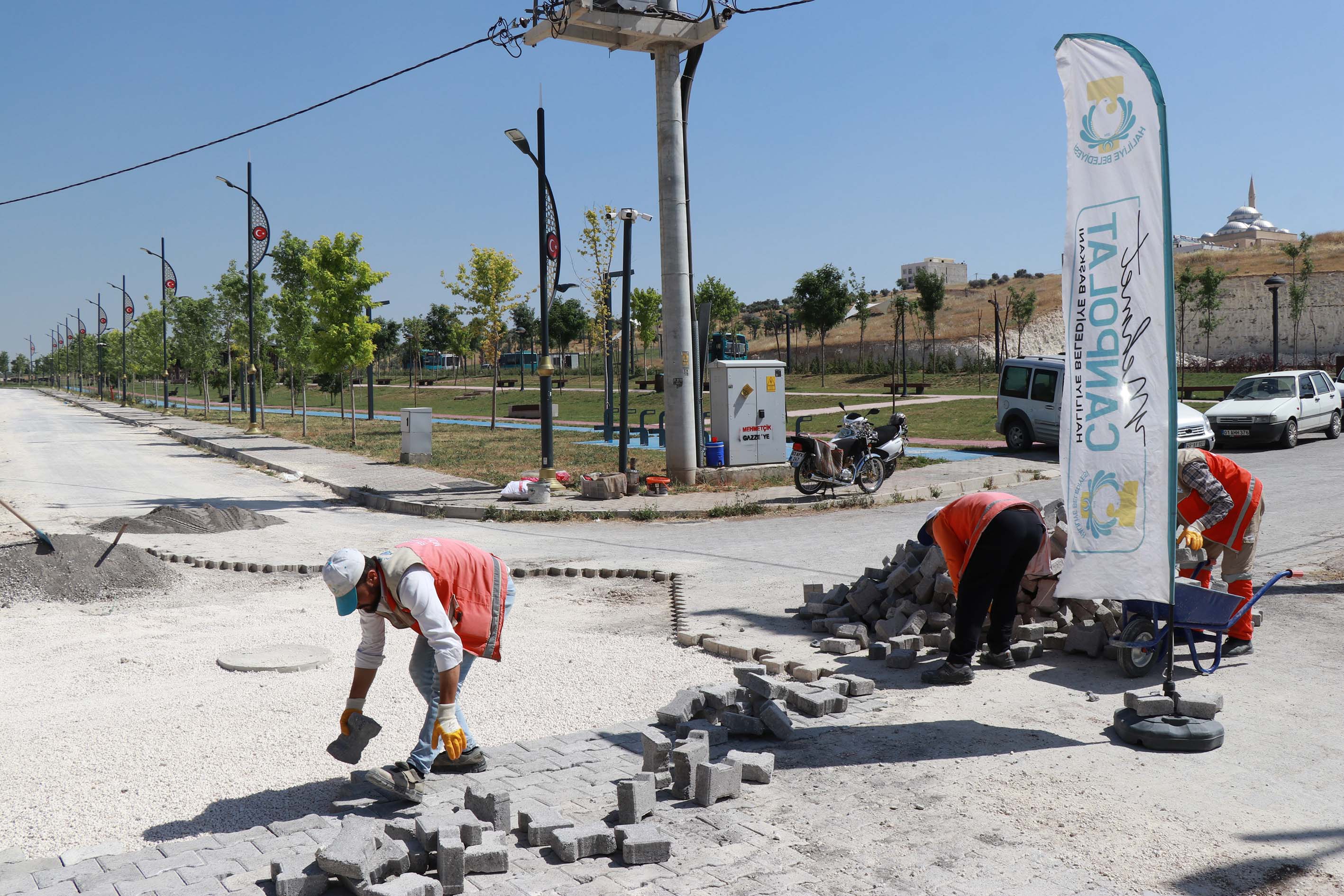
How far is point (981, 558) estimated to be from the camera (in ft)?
20.8

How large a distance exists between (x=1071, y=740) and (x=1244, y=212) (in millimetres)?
177359

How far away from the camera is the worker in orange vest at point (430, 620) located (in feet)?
14.9

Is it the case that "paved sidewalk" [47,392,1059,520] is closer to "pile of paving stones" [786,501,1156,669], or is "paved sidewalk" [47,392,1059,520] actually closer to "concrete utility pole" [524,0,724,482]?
"concrete utility pole" [524,0,724,482]

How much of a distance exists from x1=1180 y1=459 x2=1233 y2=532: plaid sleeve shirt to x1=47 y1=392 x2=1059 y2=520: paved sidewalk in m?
9.10

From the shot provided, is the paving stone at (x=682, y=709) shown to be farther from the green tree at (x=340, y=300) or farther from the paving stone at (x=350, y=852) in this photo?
the green tree at (x=340, y=300)

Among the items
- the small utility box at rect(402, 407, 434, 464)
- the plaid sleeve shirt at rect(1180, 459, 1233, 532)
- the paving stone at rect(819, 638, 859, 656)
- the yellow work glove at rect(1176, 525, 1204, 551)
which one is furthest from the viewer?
Result: the small utility box at rect(402, 407, 434, 464)

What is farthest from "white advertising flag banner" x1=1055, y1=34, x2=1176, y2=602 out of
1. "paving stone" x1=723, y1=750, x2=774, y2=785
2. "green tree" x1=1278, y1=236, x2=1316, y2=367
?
"green tree" x1=1278, y1=236, x2=1316, y2=367

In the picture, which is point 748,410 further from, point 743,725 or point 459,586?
point 459,586

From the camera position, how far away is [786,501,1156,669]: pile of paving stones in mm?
7188

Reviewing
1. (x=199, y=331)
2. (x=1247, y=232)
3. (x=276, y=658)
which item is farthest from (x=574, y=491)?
(x=1247, y=232)

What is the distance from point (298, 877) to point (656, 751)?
1813 millimetres

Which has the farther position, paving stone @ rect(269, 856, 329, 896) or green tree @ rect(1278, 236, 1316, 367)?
green tree @ rect(1278, 236, 1316, 367)

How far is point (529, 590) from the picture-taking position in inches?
397

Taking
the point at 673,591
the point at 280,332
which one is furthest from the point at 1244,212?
the point at 673,591
